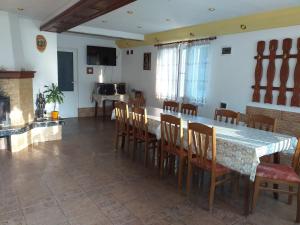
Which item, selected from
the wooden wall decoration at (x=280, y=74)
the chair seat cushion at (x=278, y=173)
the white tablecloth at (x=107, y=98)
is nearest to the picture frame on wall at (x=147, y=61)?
the white tablecloth at (x=107, y=98)

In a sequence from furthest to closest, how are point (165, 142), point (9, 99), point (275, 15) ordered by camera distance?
1. point (9, 99)
2. point (275, 15)
3. point (165, 142)

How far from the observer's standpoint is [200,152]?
2.49 m

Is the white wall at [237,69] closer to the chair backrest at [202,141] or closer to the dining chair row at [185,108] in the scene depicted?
the dining chair row at [185,108]

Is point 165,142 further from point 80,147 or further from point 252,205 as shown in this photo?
point 80,147

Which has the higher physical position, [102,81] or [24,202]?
[102,81]

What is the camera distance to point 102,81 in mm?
7492

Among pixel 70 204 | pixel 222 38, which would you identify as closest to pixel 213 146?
pixel 70 204

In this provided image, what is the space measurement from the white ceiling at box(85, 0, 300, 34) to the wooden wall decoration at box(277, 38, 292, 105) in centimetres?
56

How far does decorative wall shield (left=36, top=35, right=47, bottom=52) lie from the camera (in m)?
4.61

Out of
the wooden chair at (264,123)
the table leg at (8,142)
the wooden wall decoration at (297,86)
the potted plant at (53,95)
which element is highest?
the wooden wall decoration at (297,86)

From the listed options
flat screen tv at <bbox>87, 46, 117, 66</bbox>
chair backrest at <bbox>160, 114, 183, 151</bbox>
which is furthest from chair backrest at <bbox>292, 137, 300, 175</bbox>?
flat screen tv at <bbox>87, 46, 117, 66</bbox>

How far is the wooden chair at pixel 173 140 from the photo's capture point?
2.79m

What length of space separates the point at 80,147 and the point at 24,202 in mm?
1884

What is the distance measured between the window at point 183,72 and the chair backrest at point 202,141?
2.60 metres
